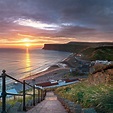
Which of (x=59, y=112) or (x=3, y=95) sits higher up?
(x=3, y=95)

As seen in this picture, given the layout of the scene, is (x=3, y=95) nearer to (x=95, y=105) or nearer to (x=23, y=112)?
(x=23, y=112)

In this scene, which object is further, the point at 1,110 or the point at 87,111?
the point at 1,110

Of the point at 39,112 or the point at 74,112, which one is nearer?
the point at 74,112

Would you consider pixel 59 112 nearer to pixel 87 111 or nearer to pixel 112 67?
pixel 87 111

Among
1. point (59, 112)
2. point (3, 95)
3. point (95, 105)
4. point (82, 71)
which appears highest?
point (3, 95)

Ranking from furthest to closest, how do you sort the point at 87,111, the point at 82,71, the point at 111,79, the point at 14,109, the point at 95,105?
the point at 82,71 → the point at 111,79 → the point at 14,109 → the point at 95,105 → the point at 87,111

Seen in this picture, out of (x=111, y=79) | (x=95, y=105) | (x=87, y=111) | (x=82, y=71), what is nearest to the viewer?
(x=87, y=111)

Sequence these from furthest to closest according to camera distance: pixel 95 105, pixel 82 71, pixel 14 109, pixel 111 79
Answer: pixel 82 71, pixel 111 79, pixel 14 109, pixel 95 105

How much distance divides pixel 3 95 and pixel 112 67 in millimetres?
7468

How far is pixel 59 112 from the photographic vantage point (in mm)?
5102

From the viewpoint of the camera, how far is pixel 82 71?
63188 millimetres

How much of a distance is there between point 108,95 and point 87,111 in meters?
0.85

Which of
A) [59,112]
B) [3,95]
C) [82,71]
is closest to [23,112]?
[59,112]

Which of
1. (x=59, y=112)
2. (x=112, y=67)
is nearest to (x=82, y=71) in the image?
(x=112, y=67)
